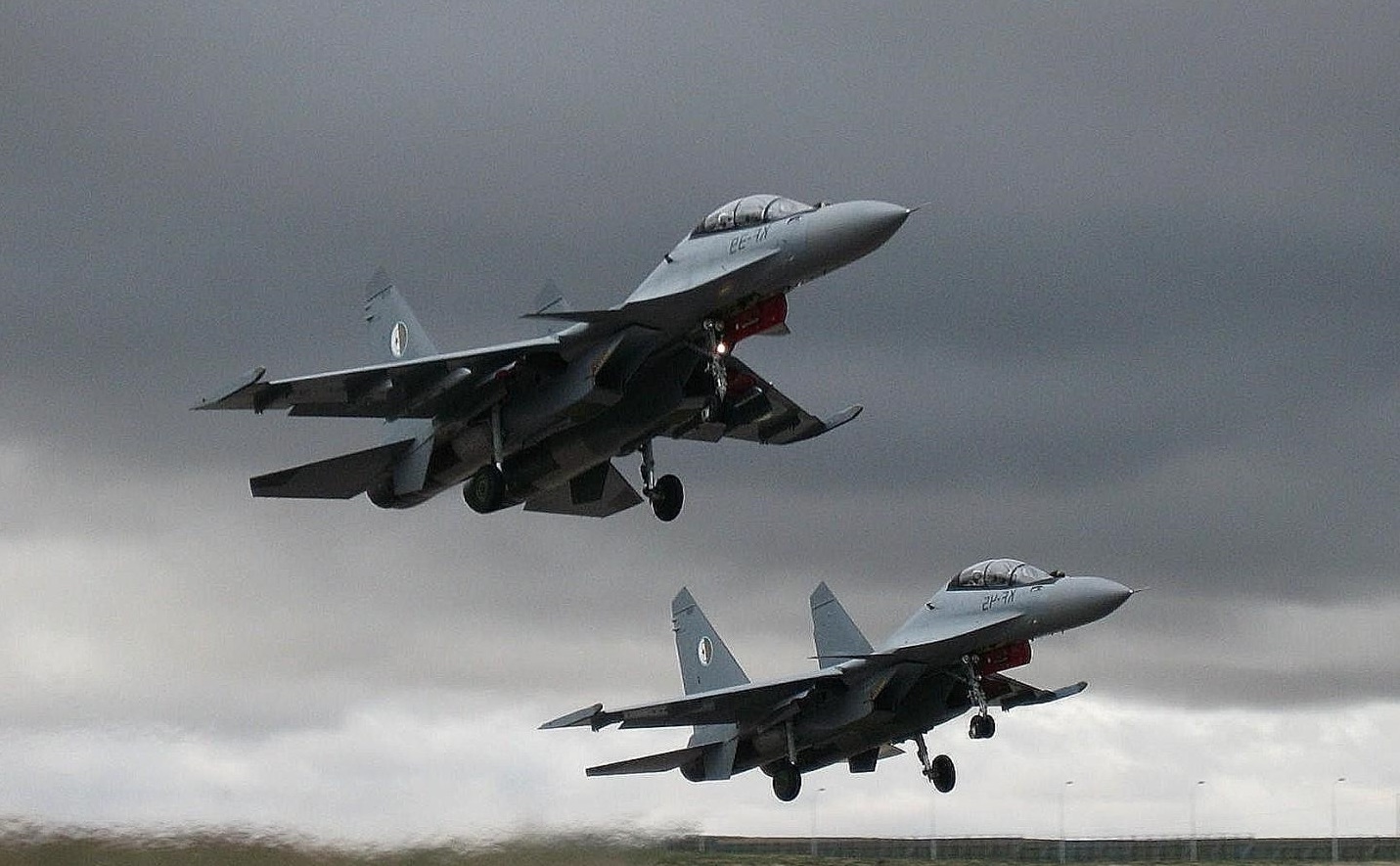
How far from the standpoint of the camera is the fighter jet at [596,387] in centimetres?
3009

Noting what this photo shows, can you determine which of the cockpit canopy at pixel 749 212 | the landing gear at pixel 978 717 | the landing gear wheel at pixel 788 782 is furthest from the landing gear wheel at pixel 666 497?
the landing gear wheel at pixel 788 782

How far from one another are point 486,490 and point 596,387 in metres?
3.17

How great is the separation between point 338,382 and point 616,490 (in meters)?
6.87

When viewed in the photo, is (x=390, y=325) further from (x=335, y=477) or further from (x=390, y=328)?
(x=335, y=477)

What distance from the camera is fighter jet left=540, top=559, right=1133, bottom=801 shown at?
44.7 meters

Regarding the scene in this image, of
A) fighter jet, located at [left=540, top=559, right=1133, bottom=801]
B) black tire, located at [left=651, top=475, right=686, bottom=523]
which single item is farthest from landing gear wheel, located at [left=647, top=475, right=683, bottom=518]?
fighter jet, located at [left=540, top=559, right=1133, bottom=801]

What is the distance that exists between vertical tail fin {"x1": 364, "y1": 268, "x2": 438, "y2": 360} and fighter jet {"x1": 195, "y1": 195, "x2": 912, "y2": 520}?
322 centimetres

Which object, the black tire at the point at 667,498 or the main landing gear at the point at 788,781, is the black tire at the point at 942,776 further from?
the black tire at the point at 667,498

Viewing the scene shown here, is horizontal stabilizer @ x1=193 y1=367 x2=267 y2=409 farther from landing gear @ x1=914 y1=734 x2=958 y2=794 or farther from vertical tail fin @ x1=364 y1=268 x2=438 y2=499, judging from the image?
landing gear @ x1=914 y1=734 x2=958 y2=794

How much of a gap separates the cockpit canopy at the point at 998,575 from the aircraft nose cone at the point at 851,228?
57.7ft

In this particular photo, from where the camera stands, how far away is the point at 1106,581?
44438 mm

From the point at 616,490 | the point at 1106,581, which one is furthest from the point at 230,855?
the point at 1106,581

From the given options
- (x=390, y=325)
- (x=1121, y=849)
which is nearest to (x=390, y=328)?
(x=390, y=325)

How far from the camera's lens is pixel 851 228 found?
28.8m
